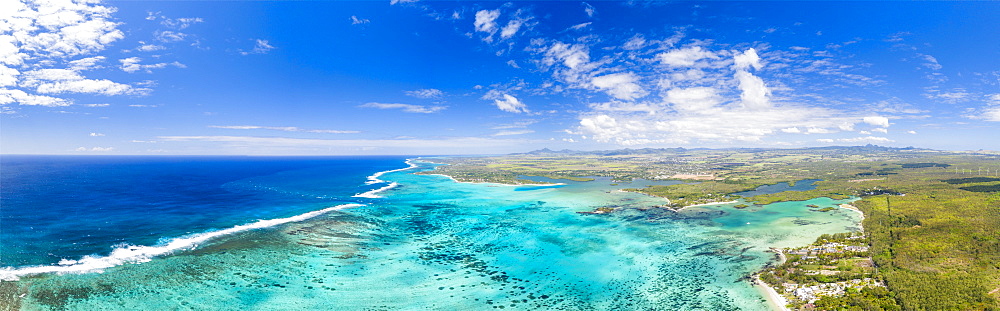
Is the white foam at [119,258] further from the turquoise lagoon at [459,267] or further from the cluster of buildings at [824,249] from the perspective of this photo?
the cluster of buildings at [824,249]

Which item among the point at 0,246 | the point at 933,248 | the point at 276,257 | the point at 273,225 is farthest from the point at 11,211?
the point at 933,248

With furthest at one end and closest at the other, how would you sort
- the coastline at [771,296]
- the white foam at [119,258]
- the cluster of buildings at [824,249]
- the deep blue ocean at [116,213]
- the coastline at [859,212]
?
the coastline at [859,212] → the deep blue ocean at [116,213] → the cluster of buildings at [824,249] → the white foam at [119,258] → the coastline at [771,296]

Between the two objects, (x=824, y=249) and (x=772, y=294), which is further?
(x=824, y=249)

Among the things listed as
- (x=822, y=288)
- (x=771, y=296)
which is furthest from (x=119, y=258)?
(x=822, y=288)

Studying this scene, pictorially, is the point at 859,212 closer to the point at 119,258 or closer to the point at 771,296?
the point at 771,296

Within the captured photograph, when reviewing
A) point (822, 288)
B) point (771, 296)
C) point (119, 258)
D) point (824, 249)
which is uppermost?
point (119, 258)

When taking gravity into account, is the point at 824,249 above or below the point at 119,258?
below

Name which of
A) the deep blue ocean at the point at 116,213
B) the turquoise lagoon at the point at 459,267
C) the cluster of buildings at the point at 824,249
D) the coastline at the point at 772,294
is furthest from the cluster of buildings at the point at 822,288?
the deep blue ocean at the point at 116,213

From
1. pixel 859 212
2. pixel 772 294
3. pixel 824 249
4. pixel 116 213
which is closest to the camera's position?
pixel 772 294

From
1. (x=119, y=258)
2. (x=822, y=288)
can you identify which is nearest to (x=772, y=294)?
(x=822, y=288)

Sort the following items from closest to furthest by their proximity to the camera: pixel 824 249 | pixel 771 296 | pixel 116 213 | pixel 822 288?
pixel 771 296 → pixel 822 288 → pixel 824 249 → pixel 116 213
